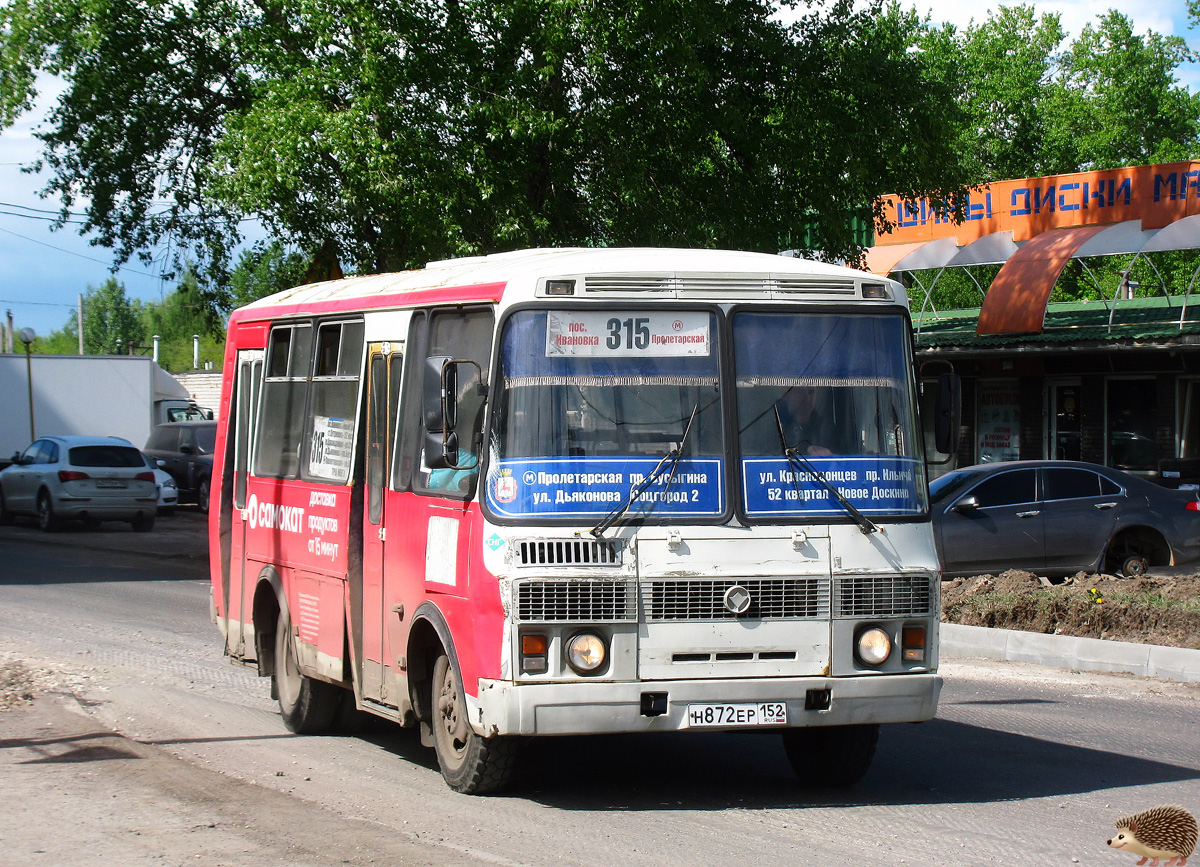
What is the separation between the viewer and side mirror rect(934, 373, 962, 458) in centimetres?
705

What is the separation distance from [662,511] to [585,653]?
2.45 feet

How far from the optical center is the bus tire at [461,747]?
22.0 feet

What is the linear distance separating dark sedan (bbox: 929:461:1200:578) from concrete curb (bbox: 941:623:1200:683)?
2407 mm

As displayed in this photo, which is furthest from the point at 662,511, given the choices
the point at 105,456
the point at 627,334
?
the point at 105,456

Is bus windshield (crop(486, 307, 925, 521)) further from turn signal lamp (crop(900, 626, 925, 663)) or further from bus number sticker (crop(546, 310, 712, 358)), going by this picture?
turn signal lamp (crop(900, 626, 925, 663))

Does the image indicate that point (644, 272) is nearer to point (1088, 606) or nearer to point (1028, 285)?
point (1088, 606)

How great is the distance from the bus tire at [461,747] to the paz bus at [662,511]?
0.05 ft

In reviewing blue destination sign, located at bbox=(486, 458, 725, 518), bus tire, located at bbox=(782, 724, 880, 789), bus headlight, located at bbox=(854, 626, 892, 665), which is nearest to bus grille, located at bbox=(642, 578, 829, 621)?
bus headlight, located at bbox=(854, 626, 892, 665)

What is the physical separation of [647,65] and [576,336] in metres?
12.2

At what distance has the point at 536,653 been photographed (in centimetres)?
632

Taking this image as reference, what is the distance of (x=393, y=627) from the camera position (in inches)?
295

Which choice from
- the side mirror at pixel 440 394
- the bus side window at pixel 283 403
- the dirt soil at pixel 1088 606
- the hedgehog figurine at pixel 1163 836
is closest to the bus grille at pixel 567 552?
the side mirror at pixel 440 394

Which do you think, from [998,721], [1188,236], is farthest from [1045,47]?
[998,721]

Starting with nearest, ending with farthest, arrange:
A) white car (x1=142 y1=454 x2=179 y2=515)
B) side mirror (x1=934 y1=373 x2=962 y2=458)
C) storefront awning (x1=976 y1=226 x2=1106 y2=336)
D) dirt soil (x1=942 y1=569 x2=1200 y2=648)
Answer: side mirror (x1=934 y1=373 x2=962 y2=458) → dirt soil (x1=942 y1=569 x2=1200 y2=648) → storefront awning (x1=976 y1=226 x2=1106 y2=336) → white car (x1=142 y1=454 x2=179 y2=515)
